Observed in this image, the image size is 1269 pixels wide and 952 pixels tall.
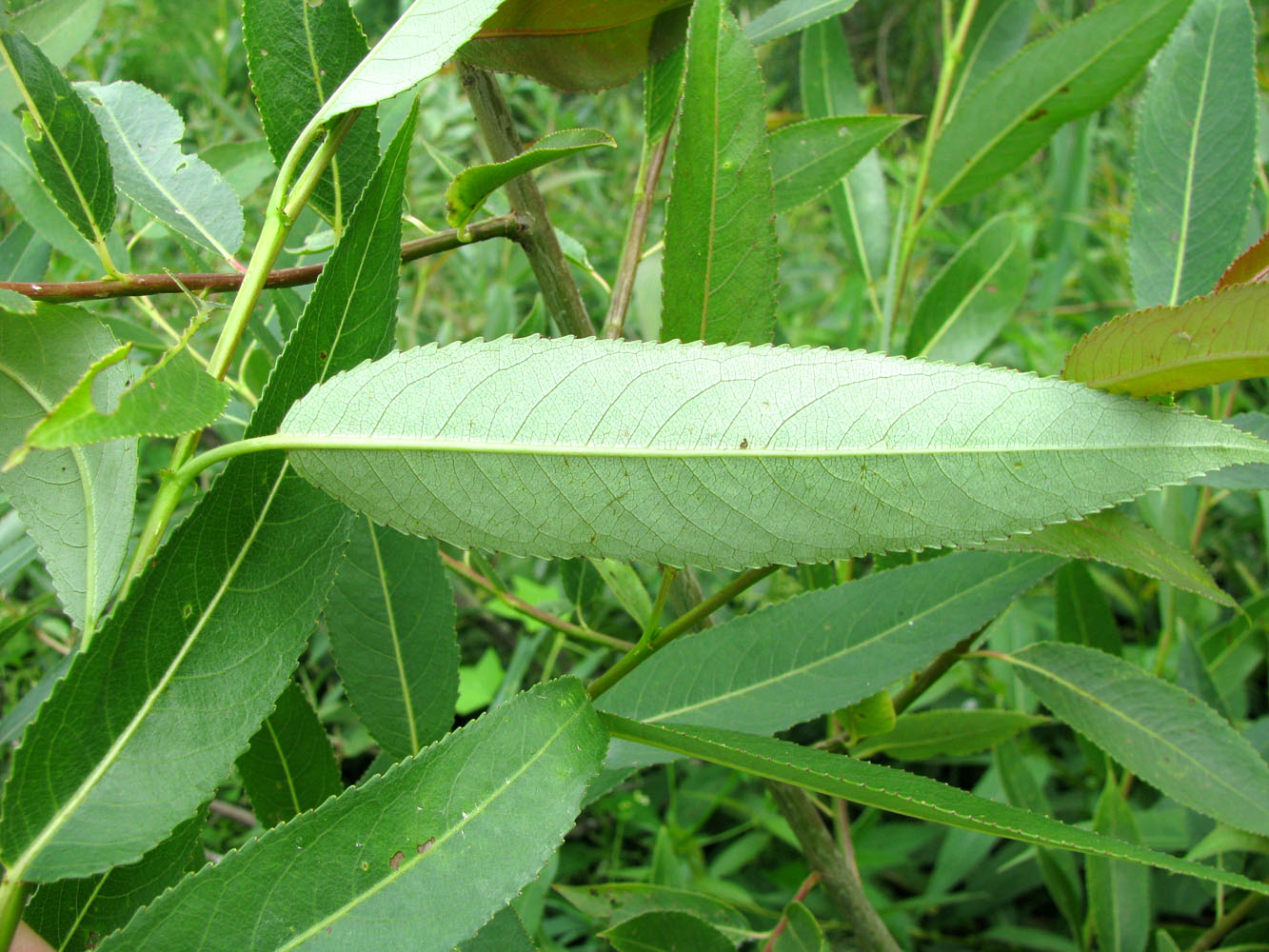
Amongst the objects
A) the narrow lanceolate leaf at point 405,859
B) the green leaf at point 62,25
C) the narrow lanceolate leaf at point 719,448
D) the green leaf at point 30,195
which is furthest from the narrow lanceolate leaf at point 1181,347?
the green leaf at point 62,25

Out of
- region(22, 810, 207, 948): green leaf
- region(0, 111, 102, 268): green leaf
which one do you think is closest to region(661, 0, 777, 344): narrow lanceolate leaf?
region(22, 810, 207, 948): green leaf

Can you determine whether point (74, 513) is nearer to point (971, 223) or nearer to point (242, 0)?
point (242, 0)

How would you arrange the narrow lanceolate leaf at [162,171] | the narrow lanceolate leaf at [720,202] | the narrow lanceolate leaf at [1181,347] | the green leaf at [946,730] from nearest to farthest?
the narrow lanceolate leaf at [1181,347] < the narrow lanceolate leaf at [720,202] < the narrow lanceolate leaf at [162,171] < the green leaf at [946,730]

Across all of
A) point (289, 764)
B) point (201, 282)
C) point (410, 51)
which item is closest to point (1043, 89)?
point (410, 51)

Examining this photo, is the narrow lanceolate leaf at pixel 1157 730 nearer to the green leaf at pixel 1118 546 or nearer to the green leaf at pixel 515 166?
the green leaf at pixel 1118 546

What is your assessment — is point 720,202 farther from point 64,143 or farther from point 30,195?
point 30,195

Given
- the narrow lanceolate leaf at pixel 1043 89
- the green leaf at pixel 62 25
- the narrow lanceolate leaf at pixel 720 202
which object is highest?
the green leaf at pixel 62 25
